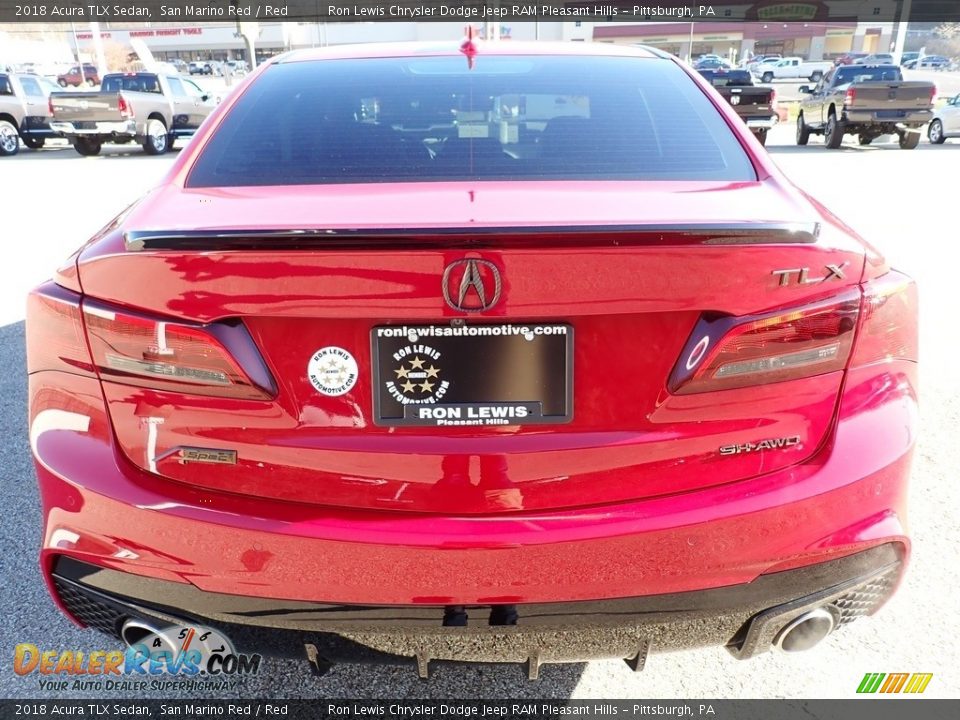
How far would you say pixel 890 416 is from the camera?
1.77 metres

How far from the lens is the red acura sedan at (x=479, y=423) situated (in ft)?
5.07

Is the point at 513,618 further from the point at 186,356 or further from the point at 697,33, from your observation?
the point at 697,33

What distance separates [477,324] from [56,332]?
0.97 m

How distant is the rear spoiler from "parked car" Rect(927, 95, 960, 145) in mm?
22445

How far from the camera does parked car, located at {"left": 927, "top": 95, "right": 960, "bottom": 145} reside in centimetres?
2003

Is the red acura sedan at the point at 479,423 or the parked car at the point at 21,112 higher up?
the red acura sedan at the point at 479,423

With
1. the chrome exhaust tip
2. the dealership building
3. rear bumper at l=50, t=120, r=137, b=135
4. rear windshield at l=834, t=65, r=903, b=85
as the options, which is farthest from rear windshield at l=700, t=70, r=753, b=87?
the dealership building

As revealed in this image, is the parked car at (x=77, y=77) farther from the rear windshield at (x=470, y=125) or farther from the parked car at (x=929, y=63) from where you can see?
the parked car at (x=929, y=63)

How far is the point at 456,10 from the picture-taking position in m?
38.3

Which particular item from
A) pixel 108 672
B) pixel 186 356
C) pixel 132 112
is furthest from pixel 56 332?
pixel 132 112

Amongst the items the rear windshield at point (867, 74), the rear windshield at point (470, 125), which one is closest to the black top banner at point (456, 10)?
the rear windshield at point (867, 74)

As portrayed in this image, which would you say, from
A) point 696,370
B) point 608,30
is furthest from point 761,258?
point 608,30

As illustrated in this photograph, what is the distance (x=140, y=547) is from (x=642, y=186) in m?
1.40

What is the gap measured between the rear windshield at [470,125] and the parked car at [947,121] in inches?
838
